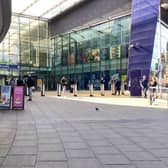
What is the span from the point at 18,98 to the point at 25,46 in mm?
41357

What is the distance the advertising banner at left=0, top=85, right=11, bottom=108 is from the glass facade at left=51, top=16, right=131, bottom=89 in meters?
27.6

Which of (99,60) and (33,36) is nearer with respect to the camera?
(99,60)

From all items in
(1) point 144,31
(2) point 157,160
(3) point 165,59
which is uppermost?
(1) point 144,31

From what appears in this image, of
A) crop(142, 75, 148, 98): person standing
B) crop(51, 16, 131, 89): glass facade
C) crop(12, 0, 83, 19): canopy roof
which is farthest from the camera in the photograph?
crop(12, 0, 83, 19): canopy roof

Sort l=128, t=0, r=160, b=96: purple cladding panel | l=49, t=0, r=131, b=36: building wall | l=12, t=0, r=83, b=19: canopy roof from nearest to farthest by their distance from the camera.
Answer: l=128, t=0, r=160, b=96: purple cladding panel < l=49, t=0, r=131, b=36: building wall < l=12, t=0, r=83, b=19: canopy roof

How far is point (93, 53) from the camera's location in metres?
49.5

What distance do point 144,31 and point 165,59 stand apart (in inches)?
244

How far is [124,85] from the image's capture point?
122ft

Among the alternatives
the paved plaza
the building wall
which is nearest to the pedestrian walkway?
the paved plaza

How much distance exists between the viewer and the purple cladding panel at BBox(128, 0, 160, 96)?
119 ft

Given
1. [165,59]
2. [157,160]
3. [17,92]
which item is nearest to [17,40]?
[165,59]

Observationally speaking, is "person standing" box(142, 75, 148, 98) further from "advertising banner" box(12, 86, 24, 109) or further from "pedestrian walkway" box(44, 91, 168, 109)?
"advertising banner" box(12, 86, 24, 109)

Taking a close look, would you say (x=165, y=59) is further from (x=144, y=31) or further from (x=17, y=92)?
(x=17, y=92)

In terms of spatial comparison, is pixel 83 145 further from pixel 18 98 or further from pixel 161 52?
pixel 161 52
